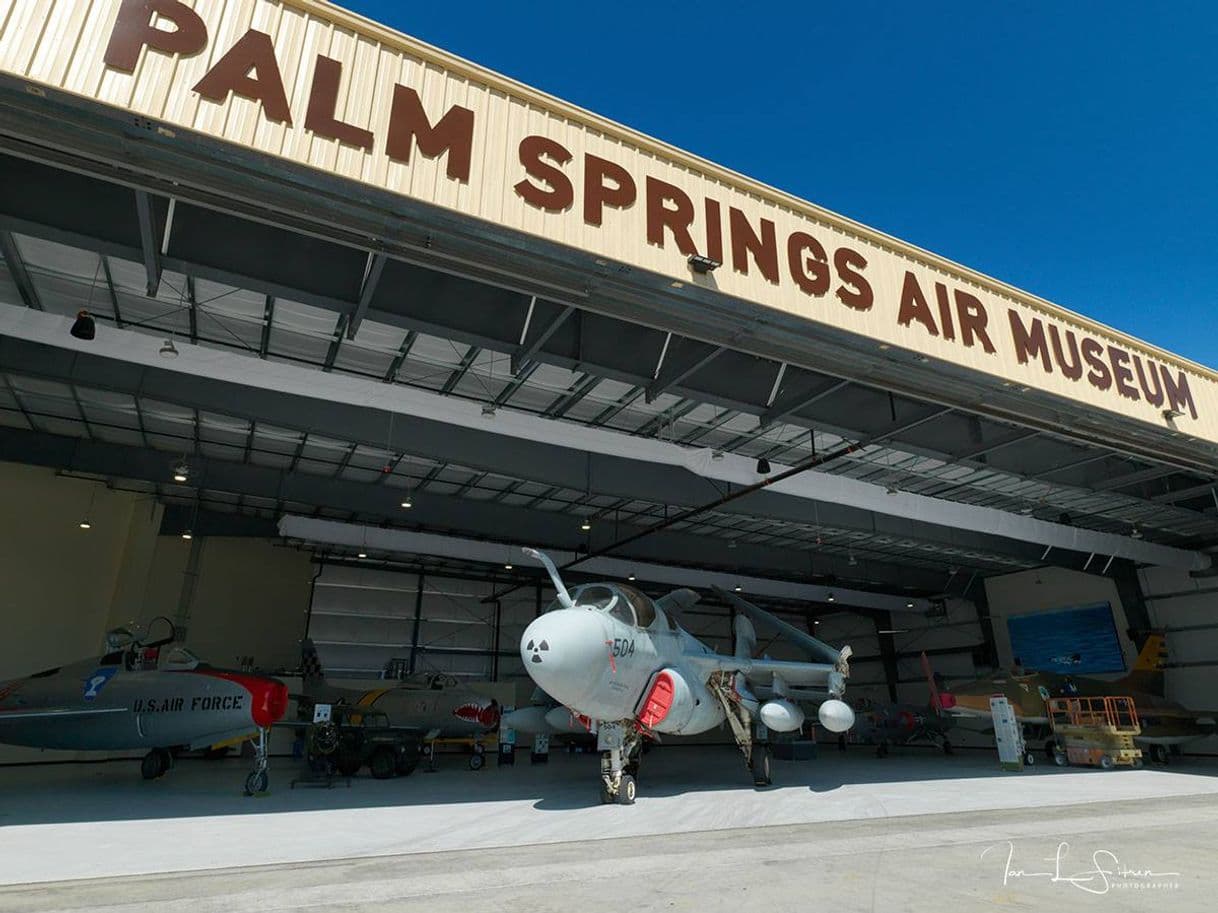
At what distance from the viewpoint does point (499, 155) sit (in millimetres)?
7676

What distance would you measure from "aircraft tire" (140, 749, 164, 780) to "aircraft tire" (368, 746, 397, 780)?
445 cm

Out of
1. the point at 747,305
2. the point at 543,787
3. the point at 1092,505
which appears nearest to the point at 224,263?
the point at 747,305

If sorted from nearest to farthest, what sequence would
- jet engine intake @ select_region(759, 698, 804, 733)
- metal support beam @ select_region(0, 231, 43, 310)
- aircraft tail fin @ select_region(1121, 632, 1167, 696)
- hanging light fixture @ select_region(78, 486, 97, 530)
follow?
metal support beam @ select_region(0, 231, 43, 310)
jet engine intake @ select_region(759, 698, 804, 733)
hanging light fixture @ select_region(78, 486, 97, 530)
aircraft tail fin @ select_region(1121, 632, 1167, 696)

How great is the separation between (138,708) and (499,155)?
1361 centimetres

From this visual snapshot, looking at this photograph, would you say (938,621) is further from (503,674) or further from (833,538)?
(503,674)

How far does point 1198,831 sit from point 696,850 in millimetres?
6038

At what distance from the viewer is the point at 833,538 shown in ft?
82.9

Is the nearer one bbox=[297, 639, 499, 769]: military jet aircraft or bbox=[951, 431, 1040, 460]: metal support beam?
bbox=[951, 431, 1040, 460]: metal support beam

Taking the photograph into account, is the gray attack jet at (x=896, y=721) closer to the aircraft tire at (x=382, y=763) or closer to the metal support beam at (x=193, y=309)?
the aircraft tire at (x=382, y=763)

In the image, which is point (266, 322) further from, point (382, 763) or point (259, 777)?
point (382, 763)

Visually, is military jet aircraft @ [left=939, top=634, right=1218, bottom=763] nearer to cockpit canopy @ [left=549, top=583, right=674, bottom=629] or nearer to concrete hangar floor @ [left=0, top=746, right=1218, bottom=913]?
concrete hangar floor @ [left=0, top=746, right=1218, bottom=913]

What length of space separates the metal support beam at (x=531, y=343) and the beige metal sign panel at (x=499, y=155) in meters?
2.34

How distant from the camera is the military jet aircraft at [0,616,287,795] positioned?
13.4 m

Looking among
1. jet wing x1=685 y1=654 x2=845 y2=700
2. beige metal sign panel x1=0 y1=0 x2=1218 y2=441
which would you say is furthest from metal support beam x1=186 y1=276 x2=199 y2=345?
jet wing x1=685 y1=654 x2=845 y2=700
